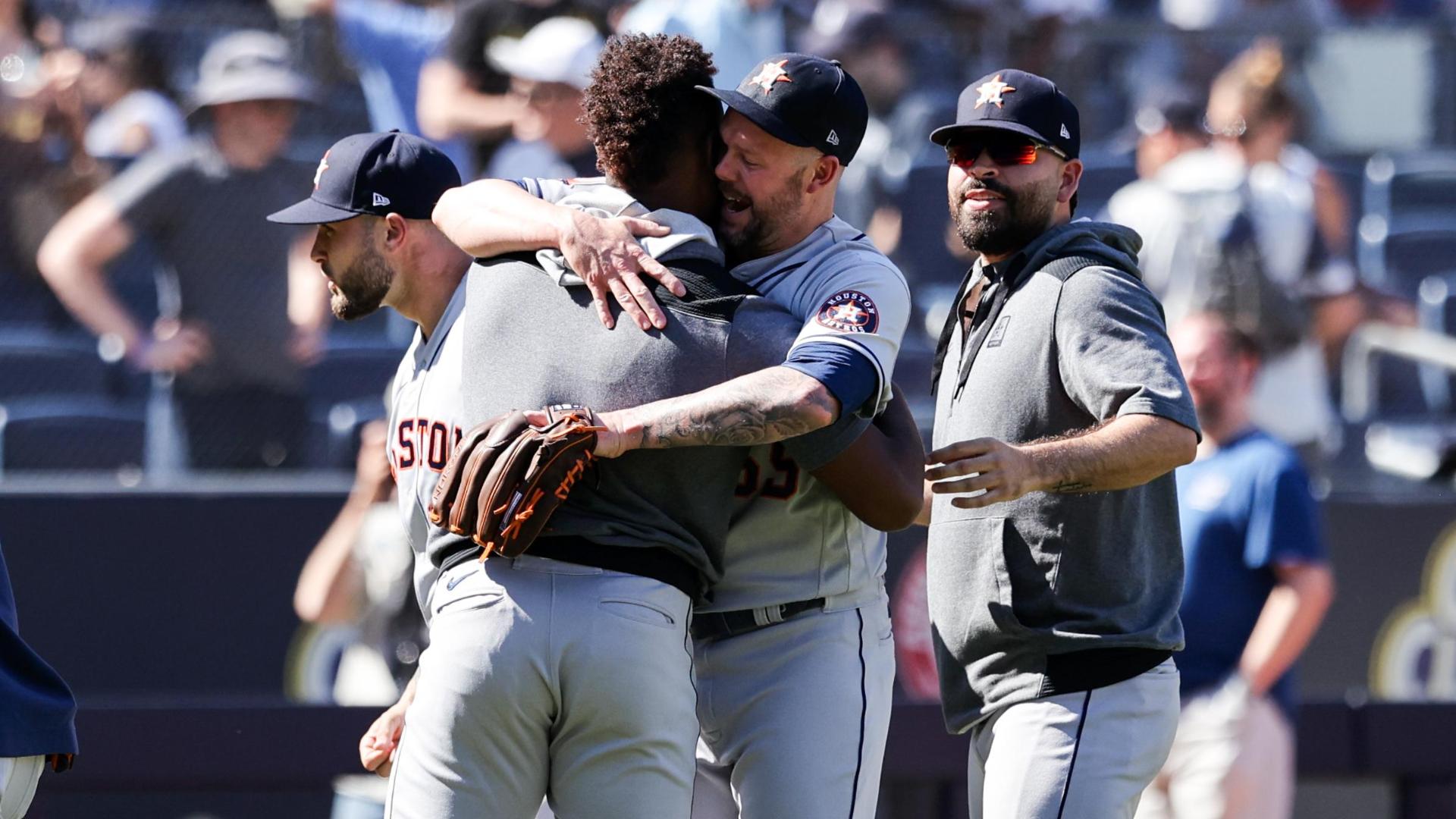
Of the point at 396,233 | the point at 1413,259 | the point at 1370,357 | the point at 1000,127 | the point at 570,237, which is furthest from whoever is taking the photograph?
the point at 1413,259

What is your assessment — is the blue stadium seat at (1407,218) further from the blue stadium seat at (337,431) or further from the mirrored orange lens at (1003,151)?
the mirrored orange lens at (1003,151)

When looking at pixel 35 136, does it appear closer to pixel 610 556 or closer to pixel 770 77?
pixel 770 77

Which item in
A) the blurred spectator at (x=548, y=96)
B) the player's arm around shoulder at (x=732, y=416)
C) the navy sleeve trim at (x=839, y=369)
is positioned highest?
the blurred spectator at (x=548, y=96)

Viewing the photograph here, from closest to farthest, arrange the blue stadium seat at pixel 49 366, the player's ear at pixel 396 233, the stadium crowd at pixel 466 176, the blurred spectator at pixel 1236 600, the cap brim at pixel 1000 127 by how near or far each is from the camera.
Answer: the cap brim at pixel 1000 127 → the player's ear at pixel 396 233 → the blurred spectator at pixel 1236 600 → the stadium crowd at pixel 466 176 → the blue stadium seat at pixel 49 366

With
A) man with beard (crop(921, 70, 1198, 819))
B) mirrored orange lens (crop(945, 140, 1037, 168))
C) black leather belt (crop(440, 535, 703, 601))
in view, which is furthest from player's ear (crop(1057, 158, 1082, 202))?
black leather belt (crop(440, 535, 703, 601))

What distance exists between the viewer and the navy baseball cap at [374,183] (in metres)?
3.38

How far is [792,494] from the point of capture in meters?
3.21

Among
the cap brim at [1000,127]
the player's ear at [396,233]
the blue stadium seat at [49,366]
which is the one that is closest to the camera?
the cap brim at [1000,127]

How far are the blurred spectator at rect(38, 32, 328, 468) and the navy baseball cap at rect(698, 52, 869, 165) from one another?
3.54 meters

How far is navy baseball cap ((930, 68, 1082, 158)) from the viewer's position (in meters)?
3.33

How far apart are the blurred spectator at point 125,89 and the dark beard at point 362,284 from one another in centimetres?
358

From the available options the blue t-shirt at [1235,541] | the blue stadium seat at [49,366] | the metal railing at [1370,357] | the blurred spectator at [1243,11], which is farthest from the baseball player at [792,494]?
the blurred spectator at [1243,11]

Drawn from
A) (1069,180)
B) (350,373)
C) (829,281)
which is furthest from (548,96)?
(829,281)

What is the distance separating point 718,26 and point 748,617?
385 centimetres
